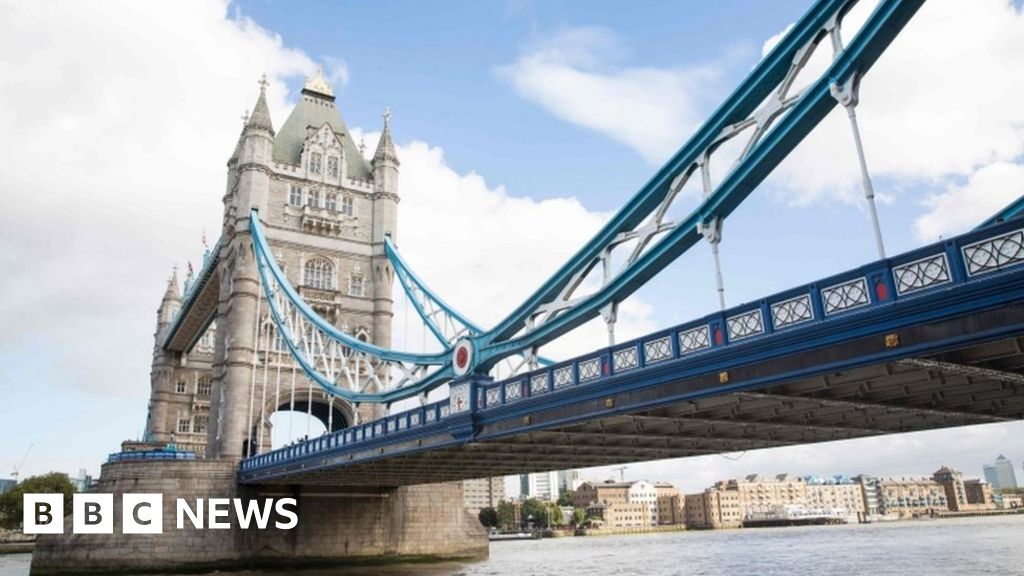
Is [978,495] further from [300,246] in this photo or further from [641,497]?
[300,246]

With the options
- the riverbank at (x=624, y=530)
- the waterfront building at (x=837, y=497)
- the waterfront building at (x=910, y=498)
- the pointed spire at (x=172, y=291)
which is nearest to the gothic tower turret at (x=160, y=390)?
the pointed spire at (x=172, y=291)

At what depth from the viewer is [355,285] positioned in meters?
46.7

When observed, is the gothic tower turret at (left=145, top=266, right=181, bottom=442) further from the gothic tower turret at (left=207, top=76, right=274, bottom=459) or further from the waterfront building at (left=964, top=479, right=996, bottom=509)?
the waterfront building at (left=964, top=479, right=996, bottom=509)

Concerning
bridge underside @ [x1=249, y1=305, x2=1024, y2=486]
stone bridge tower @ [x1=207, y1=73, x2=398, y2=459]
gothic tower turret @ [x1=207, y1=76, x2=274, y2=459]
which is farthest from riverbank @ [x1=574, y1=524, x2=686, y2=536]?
bridge underside @ [x1=249, y1=305, x2=1024, y2=486]

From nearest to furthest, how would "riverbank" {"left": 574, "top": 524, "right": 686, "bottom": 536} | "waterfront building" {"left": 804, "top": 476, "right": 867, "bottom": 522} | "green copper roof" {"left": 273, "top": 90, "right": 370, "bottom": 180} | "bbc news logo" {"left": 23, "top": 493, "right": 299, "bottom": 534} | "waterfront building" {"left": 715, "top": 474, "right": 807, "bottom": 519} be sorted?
1. "bbc news logo" {"left": 23, "top": 493, "right": 299, "bottom": 534}
2. "green copper roof" {"left": 273, "top": 90, "right": 370, "bottom": 180}
3. "riverbank" {"left": 574, "top": 524, "right": 686, "bottom": 536}
4. "waterfront building" {"left": 715, "top": 474, "right": 807, "bottom": 519}
5. "waterfront building" {"left": 804, "top": 476, "right": 867, "bottom": 522}

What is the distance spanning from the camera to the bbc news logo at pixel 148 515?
33031 mm

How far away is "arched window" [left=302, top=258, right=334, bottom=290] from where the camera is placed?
45656 millimetres

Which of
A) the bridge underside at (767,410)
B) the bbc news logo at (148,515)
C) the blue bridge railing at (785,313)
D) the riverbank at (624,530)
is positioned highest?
the blue bridge railing at (785,313)

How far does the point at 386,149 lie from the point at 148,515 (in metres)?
24.4

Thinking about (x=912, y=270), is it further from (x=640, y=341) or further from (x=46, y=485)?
(x=46, y=485)

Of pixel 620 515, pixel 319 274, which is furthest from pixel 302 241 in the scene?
pixel 620 515

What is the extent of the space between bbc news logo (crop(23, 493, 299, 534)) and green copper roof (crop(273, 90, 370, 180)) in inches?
776

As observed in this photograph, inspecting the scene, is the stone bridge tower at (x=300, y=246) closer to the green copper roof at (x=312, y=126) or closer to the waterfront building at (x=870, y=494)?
the green copper roof at (x=312, y=126)

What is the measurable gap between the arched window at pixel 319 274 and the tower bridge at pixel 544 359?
0.08m
